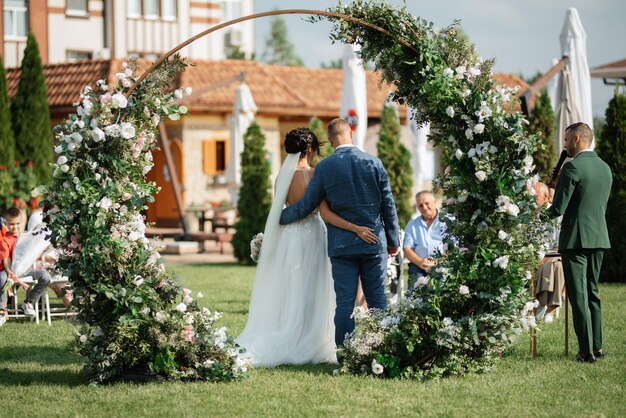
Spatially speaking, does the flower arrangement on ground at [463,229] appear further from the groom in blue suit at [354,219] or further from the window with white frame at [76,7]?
the window with white frame at [76,7]

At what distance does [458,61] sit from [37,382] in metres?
4.32

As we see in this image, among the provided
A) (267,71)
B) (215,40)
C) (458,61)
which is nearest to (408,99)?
(458,61)

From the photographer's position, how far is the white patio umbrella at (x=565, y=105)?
1534 centimetres

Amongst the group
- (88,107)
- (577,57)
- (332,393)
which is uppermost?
(577,57)

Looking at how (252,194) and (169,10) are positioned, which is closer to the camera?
(252,194)

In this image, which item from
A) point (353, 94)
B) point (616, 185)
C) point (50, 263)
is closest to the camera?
point (50, 263)

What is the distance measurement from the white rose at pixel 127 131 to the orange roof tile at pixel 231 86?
19335 mm

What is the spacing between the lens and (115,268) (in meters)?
7.68

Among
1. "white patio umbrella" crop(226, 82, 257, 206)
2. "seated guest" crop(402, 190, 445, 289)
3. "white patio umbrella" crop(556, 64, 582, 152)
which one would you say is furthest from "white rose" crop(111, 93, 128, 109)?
"white patio umbrella" crop(226, 82, 257, 206)

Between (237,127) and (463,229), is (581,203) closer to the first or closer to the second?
(463,229)

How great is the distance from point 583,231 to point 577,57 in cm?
828

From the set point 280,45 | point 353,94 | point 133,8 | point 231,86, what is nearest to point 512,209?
point 353,94

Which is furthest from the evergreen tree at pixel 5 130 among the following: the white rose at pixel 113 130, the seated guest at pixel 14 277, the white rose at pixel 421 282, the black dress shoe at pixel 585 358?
the black dress shoe at pixel 585 358

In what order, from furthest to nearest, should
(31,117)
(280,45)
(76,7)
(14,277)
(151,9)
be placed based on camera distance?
(280,45) → (151,9) → (76,7) → (31,117) → (14,277)
